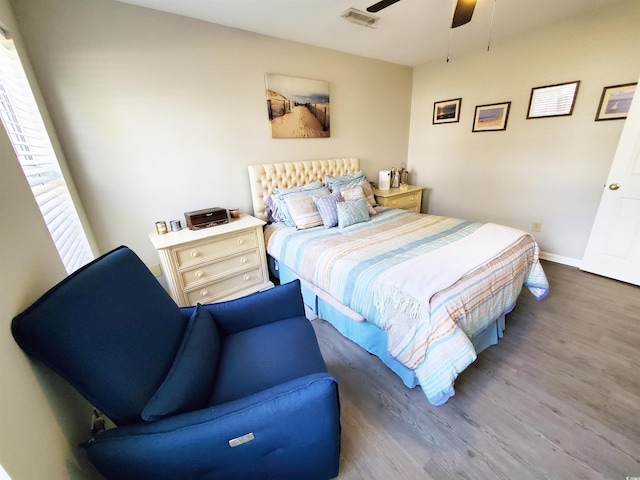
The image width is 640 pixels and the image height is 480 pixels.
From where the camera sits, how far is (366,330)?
1.74m

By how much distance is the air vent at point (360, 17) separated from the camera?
7.19ft

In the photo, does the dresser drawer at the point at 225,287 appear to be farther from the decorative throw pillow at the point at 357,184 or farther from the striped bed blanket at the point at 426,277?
the decorative throw pillow at the point at 357,184

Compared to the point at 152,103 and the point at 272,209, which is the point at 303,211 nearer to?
the point at 272,209

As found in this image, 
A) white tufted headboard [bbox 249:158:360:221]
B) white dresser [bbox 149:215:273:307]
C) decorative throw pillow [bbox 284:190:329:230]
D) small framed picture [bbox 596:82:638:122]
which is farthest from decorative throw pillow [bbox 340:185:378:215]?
small framed picture [bbox 596:82:638:122]

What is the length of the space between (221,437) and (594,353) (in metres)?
2.43

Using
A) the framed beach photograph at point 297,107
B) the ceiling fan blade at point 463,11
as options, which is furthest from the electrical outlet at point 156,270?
the ceiling fan blade at point 463,11

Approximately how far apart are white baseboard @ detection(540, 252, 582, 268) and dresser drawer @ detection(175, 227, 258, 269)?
11.4ft

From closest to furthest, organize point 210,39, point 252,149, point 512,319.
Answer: point 512,319, point 210,39, point 252,149

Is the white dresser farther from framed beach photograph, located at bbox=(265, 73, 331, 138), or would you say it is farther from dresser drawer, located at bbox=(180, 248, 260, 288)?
framed beach photograph, located at bbox=(265, 73, 331, 138)

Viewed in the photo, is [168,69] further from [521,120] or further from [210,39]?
[521,120]

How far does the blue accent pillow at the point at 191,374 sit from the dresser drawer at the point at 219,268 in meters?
0.91

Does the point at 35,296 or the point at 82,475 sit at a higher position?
the point at 35,296

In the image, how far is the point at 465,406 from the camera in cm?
146

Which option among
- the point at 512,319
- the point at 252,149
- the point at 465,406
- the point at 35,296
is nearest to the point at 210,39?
the point at 252,149
